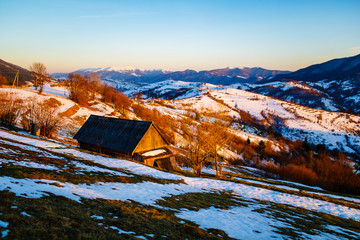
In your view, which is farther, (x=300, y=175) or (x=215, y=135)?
(x=300, y=175)

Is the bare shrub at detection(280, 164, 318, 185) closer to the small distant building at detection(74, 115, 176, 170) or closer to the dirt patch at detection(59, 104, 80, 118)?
the small distant building at detection(74, 115, 176, 170)

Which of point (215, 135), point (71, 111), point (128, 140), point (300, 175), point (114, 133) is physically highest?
point (215, 135)

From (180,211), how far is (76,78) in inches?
3928

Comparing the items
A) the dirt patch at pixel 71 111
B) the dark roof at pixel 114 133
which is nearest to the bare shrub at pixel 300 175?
the dark roof at pixel 114 133

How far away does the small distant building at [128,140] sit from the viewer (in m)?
32.5

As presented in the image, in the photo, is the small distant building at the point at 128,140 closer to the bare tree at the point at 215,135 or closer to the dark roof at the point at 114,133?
the dark roof at the point at 114,133

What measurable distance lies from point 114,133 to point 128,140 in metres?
3.81

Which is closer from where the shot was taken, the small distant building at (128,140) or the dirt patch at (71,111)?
the small distant building at (128,140)

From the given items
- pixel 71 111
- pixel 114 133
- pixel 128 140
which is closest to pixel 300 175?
pixel 128 140

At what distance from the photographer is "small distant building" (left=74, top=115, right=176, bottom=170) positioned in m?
32.5

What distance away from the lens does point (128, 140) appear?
3300cm

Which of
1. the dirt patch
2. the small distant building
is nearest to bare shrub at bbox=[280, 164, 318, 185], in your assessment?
the small distant building

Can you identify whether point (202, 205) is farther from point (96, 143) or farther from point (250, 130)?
point (250, 130)

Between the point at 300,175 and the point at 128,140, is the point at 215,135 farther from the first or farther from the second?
the point at 300,175
